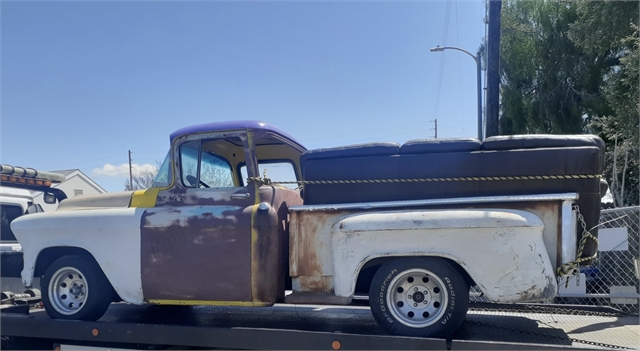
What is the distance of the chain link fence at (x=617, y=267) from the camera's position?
207 inches

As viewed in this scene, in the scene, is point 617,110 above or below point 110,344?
above

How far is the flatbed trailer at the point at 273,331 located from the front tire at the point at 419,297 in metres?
0.17

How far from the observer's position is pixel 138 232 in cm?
447

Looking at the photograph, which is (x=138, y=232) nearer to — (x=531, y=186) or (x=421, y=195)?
(x=421, y=195)

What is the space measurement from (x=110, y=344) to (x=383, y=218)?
8.56ft

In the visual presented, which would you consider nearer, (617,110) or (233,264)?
(233,264)

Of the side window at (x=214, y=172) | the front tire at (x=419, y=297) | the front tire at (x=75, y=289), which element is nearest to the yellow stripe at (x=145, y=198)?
the side window at (x=214, y=172)

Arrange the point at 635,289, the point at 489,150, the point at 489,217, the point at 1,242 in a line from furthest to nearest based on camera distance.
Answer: the point at 1,242
the point at 635,289
the point at 489,150
the point at 489,217

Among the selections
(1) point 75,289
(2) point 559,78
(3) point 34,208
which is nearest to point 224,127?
(1) point 75,289

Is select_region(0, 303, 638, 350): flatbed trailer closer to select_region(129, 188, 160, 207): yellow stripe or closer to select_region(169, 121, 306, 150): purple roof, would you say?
select_region(129, 188, 160, 207): yellow stripe

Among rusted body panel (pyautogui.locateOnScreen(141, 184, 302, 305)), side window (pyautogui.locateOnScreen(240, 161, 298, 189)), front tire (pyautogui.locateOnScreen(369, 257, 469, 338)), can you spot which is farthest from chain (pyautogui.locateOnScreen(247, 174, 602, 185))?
side window (pyautogui.locateOnScreen(240, 161, 298, 189))

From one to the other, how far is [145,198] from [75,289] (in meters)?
1.11

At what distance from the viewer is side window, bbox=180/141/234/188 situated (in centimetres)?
473

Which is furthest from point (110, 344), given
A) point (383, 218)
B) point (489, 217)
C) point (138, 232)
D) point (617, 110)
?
point (617, 110)
